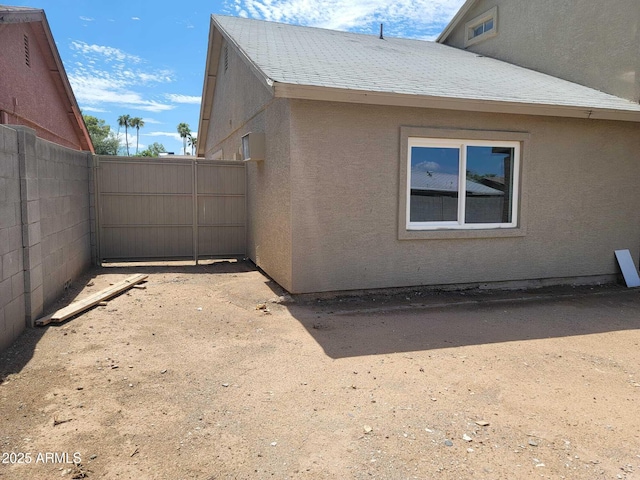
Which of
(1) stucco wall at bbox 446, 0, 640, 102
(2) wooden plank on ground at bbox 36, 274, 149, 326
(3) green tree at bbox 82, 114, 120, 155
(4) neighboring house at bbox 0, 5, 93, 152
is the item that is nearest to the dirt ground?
(2) wooden plank on ground at bbox 36, 274, 149, 326

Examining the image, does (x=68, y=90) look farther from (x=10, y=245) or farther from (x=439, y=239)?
(x=439, y=239)

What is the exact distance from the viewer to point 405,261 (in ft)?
24.2

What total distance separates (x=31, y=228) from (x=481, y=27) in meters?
13.5

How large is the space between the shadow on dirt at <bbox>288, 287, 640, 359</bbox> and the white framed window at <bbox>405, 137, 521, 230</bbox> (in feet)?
4.28

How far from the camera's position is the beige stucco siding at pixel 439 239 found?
6.79 meters

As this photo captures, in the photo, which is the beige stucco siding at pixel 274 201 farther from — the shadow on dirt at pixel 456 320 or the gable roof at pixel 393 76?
the shadow on dirt at pixel 456 320

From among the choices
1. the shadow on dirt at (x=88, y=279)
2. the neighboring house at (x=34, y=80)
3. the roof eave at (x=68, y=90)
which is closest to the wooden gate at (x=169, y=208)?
the shadow on dirt at (x=88, y=279)

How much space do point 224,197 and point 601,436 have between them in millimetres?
8620

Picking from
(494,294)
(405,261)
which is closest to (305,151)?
(405,261)

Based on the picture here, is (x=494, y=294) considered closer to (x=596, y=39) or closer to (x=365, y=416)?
(x=365, y=416)

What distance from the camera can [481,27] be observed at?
13.8m

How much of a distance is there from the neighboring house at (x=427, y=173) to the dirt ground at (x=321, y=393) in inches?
42.9

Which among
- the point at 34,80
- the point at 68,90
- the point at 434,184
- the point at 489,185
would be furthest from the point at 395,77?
the point at 68,90

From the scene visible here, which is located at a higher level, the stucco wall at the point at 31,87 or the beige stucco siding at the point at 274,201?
the stucco wall at the point at 31,87
